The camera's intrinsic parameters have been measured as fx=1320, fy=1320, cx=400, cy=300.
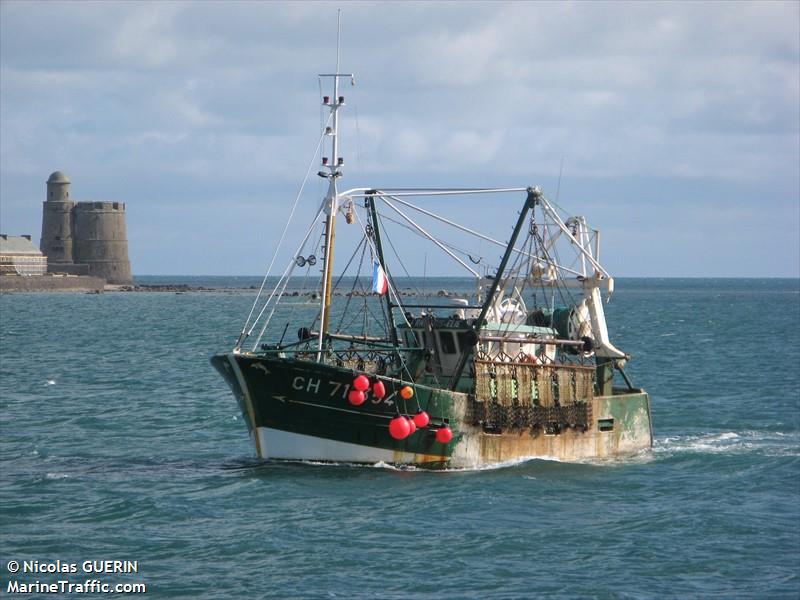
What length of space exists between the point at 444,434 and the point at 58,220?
6256 inches

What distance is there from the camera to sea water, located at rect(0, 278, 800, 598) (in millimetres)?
20375

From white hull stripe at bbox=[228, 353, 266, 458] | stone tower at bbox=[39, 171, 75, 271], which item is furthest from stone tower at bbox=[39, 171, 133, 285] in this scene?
white hull stripe at bbox=[228, 353, 266, 458]

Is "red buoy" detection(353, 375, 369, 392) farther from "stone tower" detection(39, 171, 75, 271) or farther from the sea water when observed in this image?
"stone tower" detection(39, 171, 75, 271)

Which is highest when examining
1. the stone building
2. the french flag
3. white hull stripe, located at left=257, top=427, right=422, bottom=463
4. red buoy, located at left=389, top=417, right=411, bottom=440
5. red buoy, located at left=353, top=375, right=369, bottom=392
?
the stone building

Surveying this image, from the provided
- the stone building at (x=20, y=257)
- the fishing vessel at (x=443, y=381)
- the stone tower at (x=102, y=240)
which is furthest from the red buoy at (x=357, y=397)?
the stone tower at (x=102, y=240)

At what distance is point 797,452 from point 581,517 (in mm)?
10317

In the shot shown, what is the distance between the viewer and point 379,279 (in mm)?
30094

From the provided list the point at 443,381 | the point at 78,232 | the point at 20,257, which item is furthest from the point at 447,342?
the point at 78,232

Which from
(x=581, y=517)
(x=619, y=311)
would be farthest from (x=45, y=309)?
(x=581, y=517)

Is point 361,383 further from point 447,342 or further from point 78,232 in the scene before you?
point 78,232

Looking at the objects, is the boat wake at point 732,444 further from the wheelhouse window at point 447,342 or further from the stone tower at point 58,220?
the stone tower at point 58,220

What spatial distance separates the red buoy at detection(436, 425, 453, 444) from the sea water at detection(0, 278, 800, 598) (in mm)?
738

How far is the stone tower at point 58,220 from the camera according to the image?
587ft

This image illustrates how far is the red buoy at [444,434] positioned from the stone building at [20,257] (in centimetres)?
15086
